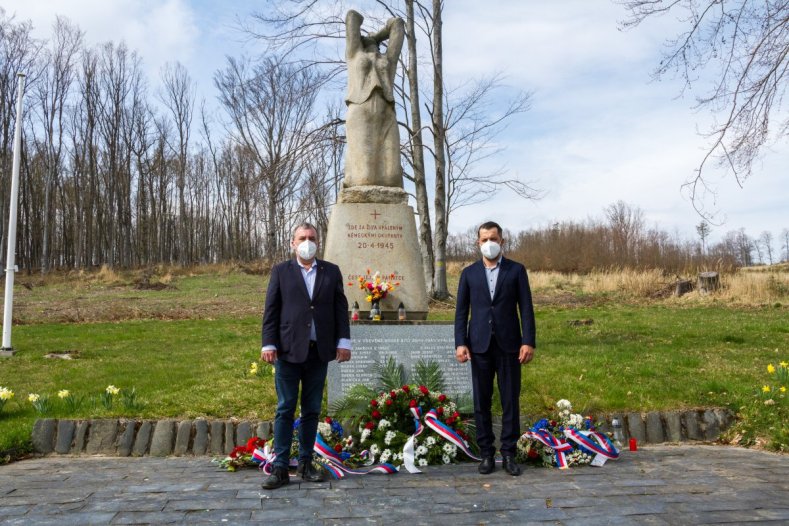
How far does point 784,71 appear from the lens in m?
7.26

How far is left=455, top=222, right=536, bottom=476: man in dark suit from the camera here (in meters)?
4.81

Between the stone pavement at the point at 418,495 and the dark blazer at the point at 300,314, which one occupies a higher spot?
the dark blazer at the point at 300,314

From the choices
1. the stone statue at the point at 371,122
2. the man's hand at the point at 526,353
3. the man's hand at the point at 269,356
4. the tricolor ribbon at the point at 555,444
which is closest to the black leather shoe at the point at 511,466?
the tricolor ribbon at the point at 555,444

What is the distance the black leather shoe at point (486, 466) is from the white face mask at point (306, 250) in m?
2.06

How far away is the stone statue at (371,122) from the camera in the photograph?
7977 millimetres

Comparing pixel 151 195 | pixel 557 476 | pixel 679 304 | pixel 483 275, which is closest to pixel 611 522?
pixel 557 476

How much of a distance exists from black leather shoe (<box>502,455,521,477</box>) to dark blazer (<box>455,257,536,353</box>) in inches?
32.7

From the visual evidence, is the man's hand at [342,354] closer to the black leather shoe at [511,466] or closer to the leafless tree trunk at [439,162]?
the black leather shoe at [511,466]

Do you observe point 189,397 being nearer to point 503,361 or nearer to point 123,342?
point 503,361

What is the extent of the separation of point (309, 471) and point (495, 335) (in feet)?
5.81

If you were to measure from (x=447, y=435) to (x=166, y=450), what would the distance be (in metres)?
2.52

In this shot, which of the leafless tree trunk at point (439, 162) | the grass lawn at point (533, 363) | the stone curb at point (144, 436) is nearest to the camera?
the stone curb at point (144, 436)

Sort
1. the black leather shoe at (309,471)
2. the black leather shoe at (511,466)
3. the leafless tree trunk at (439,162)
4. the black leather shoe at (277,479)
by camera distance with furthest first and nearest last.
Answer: the leafless tree trunk at (439,162), the black leather shoe at (511,466), the black leather shoe at (309,471), the black leather shoe at (277,479)

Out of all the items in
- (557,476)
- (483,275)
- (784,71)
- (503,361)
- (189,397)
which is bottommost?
(557,476)
